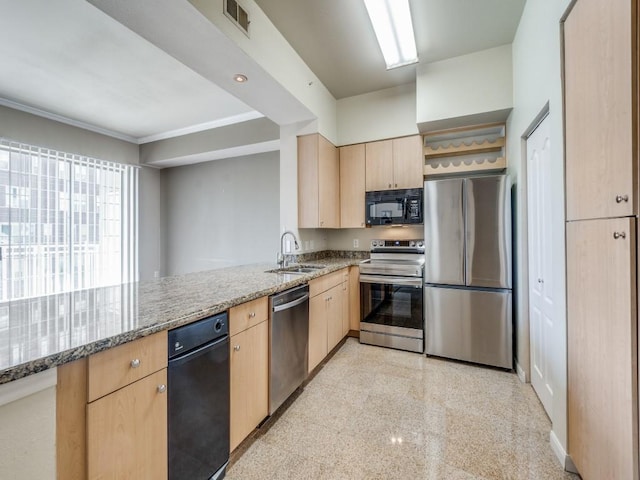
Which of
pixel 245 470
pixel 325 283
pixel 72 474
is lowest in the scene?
pixel 245 470

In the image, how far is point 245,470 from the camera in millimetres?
1554

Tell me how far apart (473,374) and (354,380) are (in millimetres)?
1096

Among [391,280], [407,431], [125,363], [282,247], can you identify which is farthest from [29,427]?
[391,280]

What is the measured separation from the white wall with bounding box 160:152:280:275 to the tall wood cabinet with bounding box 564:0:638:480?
3549 mm

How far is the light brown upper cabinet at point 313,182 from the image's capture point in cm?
324

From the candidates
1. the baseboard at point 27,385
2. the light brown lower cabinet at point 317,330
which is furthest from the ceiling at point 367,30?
the baseboard at point 27,385

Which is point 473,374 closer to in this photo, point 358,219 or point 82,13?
point 358,219

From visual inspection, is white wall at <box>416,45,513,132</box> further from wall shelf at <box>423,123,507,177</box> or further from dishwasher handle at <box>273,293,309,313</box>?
dishwasher handle at <box>273,293,309,313</box>

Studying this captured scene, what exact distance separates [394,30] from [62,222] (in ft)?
15.4

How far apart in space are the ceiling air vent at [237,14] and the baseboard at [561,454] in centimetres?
320

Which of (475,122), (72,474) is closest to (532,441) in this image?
(72,474)

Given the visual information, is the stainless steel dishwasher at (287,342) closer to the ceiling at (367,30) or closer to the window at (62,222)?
the ceiling at (367,30)

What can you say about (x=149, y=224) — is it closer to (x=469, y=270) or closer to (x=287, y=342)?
(x=287, y=342)

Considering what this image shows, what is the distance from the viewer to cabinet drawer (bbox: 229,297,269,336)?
155cm
